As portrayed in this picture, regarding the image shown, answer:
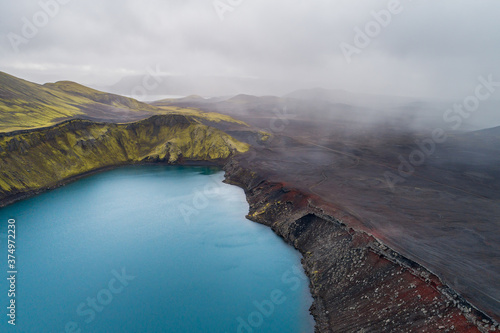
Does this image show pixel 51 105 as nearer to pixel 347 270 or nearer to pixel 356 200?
pixel 356 200

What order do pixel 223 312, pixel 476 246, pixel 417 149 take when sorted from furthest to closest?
pixel 417 149
pixel 476 246
pixel 223 312

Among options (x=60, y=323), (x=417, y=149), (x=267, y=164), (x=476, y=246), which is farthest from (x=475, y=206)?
(x=60, y=323)

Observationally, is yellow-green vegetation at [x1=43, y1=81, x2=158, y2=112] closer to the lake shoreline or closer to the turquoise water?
the turquoise water

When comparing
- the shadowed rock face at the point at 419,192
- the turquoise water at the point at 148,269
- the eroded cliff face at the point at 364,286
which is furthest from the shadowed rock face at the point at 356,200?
the turquoise water at the point at 148,269

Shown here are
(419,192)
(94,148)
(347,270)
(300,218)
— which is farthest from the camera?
(94,148)

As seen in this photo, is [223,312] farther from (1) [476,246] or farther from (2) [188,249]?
(1) [476,246]

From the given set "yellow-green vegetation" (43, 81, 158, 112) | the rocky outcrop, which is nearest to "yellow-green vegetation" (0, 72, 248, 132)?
"yellow-green vegetation" (43, 81, 158, 112)

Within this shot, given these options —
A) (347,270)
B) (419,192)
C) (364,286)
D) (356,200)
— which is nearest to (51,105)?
(356,200)

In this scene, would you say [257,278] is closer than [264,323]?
No
